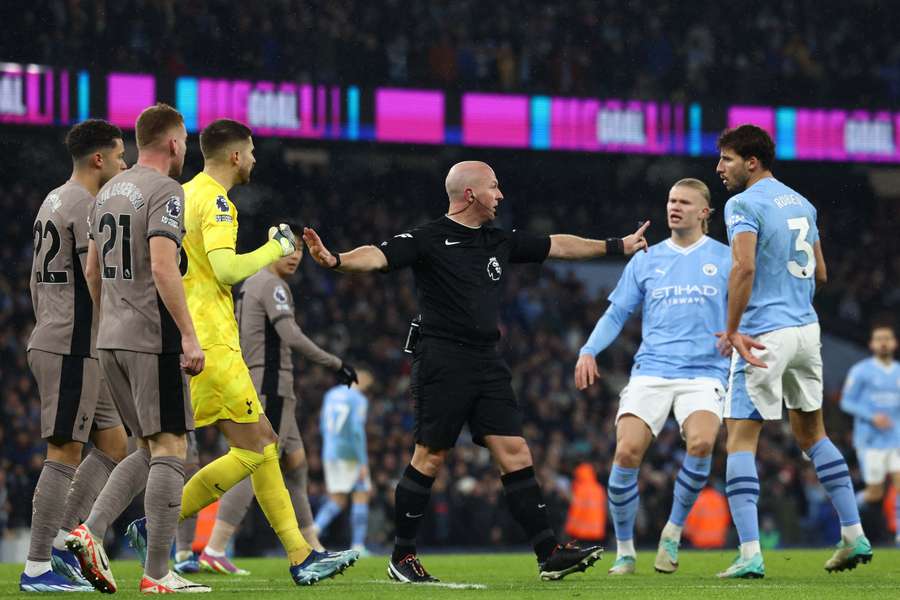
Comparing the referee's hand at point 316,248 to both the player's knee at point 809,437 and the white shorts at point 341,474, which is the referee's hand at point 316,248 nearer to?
the player's knee at point 809,437

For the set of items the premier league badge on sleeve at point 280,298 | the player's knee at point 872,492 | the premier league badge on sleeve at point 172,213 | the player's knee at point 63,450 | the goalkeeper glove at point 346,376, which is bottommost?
the player's knee at point 872,492

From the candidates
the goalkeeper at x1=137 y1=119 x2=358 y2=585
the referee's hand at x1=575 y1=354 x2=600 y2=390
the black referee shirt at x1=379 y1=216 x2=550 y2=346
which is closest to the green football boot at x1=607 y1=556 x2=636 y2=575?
the referee's hand at x1=575 y1=354 x2=600 y2=390

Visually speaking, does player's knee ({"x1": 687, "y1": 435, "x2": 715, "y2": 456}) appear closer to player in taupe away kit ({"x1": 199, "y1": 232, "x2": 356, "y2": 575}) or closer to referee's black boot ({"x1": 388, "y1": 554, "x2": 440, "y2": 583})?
referee's black boot ({"x1": 388, "y1": 554, "x2": 440, "y2": 583})

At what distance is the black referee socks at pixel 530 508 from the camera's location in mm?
6895

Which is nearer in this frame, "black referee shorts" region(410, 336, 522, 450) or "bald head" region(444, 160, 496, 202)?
"black referee shorts" region(410, 336, 522, 450)

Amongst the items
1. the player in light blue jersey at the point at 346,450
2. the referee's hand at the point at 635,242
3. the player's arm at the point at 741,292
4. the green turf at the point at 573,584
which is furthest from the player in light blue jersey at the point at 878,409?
the referee's hand at the point at 635,242

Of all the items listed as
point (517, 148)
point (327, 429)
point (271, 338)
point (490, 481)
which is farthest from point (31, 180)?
point (271, 338)

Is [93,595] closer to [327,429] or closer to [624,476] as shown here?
[624,476]

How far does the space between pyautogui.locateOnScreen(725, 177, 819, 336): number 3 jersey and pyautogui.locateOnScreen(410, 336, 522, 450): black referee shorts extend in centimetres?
147

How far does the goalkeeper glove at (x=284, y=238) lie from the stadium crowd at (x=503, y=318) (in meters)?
10.0

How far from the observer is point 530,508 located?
6.89m

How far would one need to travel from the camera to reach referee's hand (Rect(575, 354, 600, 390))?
25.1 feet

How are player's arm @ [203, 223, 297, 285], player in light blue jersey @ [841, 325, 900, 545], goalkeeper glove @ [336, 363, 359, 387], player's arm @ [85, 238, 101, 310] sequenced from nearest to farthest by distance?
player's arm @ [203, 223, 297, 285]
player's arm @ [85, 238, 101, 310]
goalkeeper glove @ [336, 363, 359, 387]
player in light blue jersey @ [841, 325, 900, 545]

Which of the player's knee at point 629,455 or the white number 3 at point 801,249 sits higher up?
the white number 3 at point 801,249
